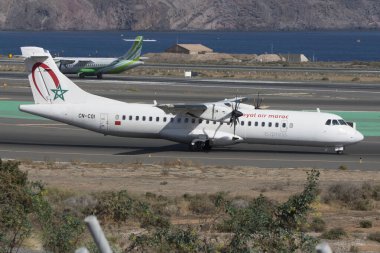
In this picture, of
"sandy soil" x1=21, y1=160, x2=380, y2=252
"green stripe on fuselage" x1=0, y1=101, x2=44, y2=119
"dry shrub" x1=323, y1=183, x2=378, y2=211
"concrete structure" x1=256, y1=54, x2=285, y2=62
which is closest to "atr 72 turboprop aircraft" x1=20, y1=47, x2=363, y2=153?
"sandy soil" x1=21, y1=160, x2=380, y2=252

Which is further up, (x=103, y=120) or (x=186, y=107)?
(x=186, y=107)

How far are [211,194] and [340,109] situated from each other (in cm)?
3522

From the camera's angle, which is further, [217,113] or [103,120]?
[103,120]

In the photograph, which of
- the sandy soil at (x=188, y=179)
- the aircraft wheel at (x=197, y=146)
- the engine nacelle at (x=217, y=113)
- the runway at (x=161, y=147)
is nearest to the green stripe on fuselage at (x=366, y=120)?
the runway at (x=161, y=147)

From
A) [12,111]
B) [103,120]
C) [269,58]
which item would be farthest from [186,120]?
[269,58]

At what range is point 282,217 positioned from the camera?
66.5ft

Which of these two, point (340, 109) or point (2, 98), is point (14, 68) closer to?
point (2, 98)

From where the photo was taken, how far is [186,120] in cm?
4519

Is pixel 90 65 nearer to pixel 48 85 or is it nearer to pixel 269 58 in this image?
pixel 48 85

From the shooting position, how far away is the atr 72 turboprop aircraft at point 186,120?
146 feet

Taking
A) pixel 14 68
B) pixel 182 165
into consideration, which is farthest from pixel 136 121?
pixel 14 68

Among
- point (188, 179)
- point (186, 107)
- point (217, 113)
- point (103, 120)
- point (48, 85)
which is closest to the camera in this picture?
point (188, 179)

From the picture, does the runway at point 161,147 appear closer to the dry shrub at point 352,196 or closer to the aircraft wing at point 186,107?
the aircraft wing at point 186,107

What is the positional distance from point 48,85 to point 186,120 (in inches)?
286
